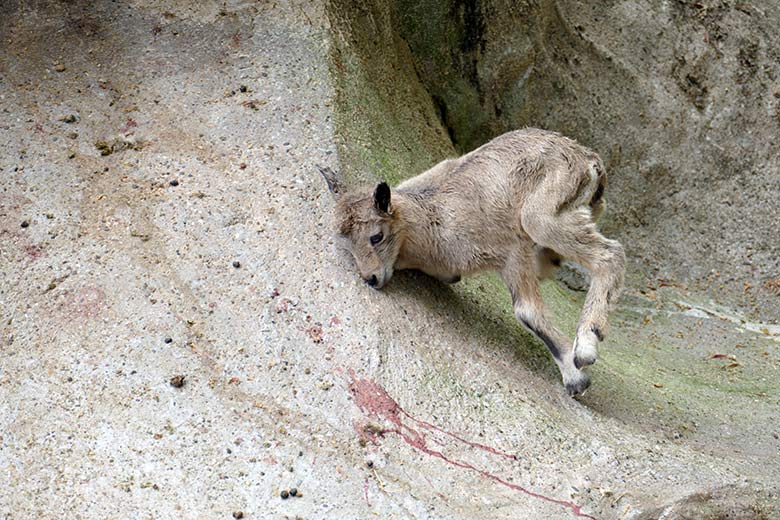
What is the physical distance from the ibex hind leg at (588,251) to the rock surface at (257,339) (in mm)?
476

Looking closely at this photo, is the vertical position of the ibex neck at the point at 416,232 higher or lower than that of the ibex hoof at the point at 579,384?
higher

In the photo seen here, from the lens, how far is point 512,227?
5520 mm

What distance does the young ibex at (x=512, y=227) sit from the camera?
5.31 m

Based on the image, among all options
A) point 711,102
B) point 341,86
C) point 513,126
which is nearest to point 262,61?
point 341,86

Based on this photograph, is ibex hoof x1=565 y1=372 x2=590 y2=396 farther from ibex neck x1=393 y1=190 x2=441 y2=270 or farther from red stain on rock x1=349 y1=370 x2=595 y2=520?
ibex neck x1=393 y1=190 x2=441 y2=270

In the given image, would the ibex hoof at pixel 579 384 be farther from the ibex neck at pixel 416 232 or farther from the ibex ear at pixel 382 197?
the ibex ear at pixel 382 197

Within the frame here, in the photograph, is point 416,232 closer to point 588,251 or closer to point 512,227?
point 512,227

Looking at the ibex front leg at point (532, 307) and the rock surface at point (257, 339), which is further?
the ibex front leg at point (532, 307)

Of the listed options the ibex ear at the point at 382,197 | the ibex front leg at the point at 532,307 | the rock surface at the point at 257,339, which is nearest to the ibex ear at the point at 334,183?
the rock surface at the point at 257,339

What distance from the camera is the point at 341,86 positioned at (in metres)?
6.22

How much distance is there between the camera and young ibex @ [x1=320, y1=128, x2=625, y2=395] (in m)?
5.31

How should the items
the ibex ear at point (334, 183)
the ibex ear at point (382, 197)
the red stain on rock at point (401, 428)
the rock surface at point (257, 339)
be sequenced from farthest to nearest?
the ibex ear at point (334, 183)
the ibex ear at point (382, 197)
the red stain on rock at point (401, 428)
the rock surface at point (257, 339)

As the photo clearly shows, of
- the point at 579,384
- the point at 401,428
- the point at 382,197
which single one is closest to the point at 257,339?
the point at 401,428

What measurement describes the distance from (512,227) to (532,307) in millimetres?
507
